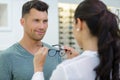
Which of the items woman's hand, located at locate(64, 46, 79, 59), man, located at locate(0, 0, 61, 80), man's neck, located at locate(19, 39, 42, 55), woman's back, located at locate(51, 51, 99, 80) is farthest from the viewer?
man's neck, located at locate(19, 39, 42, 55)

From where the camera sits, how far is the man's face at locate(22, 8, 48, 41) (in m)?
1.62

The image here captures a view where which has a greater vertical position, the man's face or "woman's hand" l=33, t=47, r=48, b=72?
the man's face

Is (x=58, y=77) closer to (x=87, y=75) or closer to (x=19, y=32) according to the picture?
(x=87, y=75)

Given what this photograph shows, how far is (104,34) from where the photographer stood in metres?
1.00

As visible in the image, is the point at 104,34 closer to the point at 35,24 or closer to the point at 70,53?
the point at 70,53

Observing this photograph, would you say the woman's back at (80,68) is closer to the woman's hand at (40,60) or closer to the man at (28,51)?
the woman's hand at (40,60)

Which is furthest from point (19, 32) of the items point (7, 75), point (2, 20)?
point (7, 75)

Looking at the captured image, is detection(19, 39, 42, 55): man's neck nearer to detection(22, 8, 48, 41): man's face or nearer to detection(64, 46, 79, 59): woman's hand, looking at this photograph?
detection(22, 8, 48, 41): man's face

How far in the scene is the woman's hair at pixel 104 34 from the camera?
3.25 ft

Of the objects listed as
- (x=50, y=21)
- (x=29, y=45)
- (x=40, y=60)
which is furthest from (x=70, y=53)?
(x=50, y=21)

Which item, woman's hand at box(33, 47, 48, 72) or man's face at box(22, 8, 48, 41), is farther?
man's face at box(22, 8, 48, 41)

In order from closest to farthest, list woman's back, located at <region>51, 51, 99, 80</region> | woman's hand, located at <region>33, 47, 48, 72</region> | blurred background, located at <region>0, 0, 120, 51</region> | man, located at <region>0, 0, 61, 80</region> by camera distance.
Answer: woman's back, located at <region>51, 51, 99, 80</region> < woman's hand, located at <region>33, 47, 48, 72</region> < man, located at <region>0, 0, 61, 80</region> < blurred background, located at <region>0, 0, 120, 51</region>

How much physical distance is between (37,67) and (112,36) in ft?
1.30

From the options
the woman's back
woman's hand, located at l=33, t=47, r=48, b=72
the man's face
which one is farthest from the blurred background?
the woman's back
